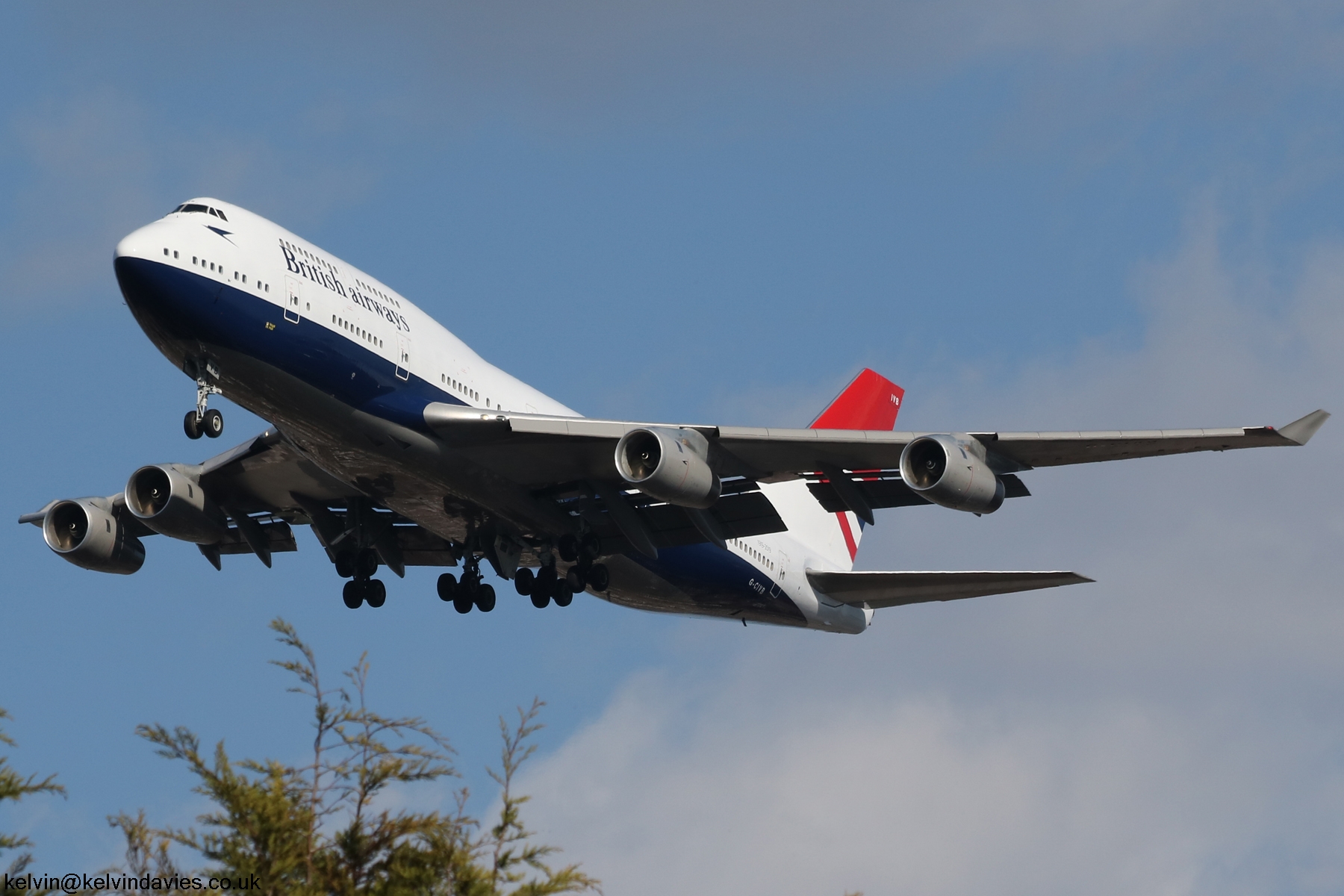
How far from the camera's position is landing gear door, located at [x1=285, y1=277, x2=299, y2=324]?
28.2 m

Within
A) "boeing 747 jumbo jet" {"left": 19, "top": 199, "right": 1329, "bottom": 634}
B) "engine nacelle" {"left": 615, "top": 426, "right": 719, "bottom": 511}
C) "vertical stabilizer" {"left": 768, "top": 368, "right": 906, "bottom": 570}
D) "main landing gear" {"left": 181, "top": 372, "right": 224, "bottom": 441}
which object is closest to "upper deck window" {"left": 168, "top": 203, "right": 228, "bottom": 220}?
"boeing 747 jumbo jet" {"left": 19, "top": 199, "right": 1329, "bottom": 634}

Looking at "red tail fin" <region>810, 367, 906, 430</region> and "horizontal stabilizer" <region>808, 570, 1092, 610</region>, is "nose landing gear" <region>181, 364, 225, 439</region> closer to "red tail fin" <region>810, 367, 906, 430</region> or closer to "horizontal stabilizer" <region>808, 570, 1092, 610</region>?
"horizontal stabilizer" <region>808, 570, 1092, 610</region>

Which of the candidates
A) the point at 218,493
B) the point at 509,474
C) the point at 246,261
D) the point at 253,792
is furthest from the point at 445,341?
the point at 253,792

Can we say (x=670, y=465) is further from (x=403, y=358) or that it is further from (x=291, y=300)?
(x=291, y=300)

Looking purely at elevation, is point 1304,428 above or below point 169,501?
below

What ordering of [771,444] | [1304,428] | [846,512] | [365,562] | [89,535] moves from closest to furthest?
1. [1304,428]
2. [771,444]
3. [365,562]
4. [89,535]
5. [846,512]

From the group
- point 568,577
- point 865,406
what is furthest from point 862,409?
point 568,577

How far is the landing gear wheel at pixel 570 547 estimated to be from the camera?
34.2 m

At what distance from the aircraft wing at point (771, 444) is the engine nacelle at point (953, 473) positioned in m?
0.38

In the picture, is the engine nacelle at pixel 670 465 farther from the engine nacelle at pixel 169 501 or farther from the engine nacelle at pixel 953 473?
Answer: the engine nacelle at pixel 169 501

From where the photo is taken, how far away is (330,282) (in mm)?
29312

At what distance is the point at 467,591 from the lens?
36375 millimetres

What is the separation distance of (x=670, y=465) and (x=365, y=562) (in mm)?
9894

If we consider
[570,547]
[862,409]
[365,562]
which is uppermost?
[862,409]
